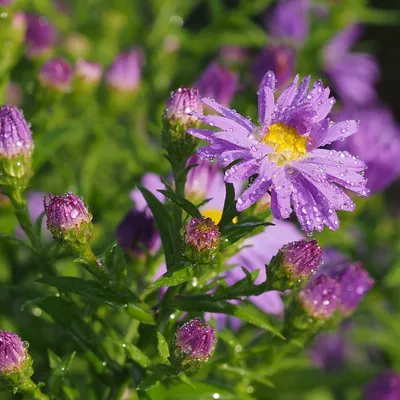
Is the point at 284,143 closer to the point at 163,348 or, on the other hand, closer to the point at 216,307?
the point at 216,307

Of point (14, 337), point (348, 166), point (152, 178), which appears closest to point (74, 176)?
point (152, 178)

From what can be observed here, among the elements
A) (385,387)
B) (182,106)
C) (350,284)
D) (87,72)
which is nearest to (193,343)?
(182,106)

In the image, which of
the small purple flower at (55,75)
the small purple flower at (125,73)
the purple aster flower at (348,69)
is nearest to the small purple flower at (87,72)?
the small purple flower at (125,73)

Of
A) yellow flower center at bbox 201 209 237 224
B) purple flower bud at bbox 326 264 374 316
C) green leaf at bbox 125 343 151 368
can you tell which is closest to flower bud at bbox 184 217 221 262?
green leaf at bbox 125 343 151 368

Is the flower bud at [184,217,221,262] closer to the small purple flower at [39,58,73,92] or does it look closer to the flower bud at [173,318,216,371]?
the flower bud at [173,318,216,371]

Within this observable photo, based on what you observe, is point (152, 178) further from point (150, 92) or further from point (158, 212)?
point (150, 92)

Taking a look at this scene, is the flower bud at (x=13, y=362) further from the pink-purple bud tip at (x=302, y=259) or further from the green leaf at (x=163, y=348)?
the pink-purple bud tip at (x=302, y=259)
